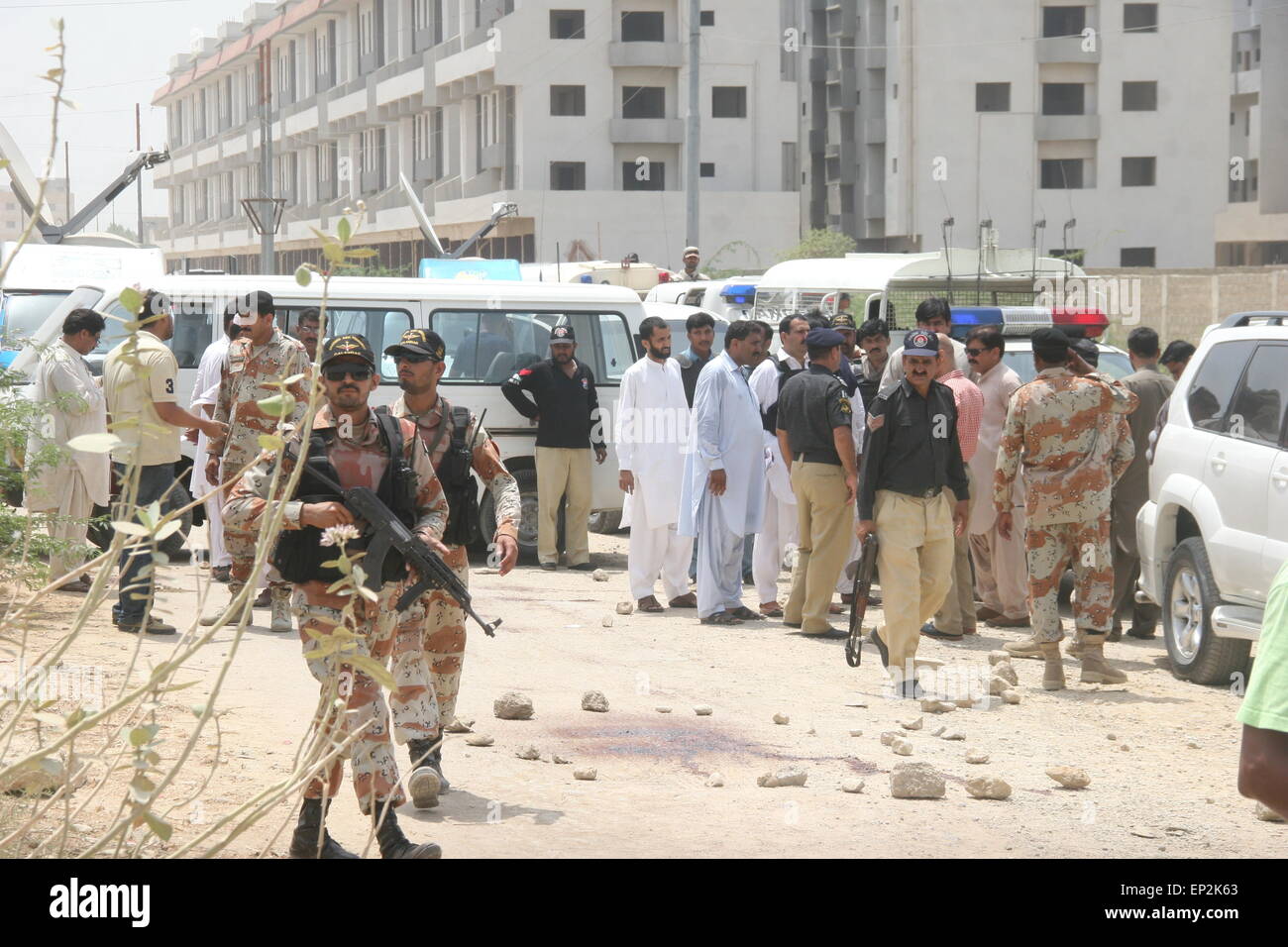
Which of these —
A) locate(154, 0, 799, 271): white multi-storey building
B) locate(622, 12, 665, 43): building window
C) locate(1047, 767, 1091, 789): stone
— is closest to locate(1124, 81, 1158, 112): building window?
locate(154, 0, 799, 271): white multi-storey building

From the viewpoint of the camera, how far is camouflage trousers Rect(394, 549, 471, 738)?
5621mm

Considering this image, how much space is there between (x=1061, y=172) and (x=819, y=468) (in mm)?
41617

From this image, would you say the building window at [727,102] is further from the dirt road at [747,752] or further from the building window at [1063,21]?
the dirt road at [747,752]

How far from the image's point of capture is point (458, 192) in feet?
167

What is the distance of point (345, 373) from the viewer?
198 inches

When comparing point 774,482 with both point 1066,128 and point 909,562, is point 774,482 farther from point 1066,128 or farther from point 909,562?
point 1066,128

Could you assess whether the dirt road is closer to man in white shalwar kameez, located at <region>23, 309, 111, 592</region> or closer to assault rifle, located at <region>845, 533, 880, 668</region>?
assault rifle, located at <region>845, 533, 880, 668</region>

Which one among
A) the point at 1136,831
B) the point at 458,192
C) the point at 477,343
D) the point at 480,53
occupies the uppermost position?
the point at 480,53

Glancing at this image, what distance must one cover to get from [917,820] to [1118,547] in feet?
14.9

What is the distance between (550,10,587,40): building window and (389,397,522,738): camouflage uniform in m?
43.0

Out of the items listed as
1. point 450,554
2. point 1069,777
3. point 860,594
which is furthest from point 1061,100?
point 450,554
